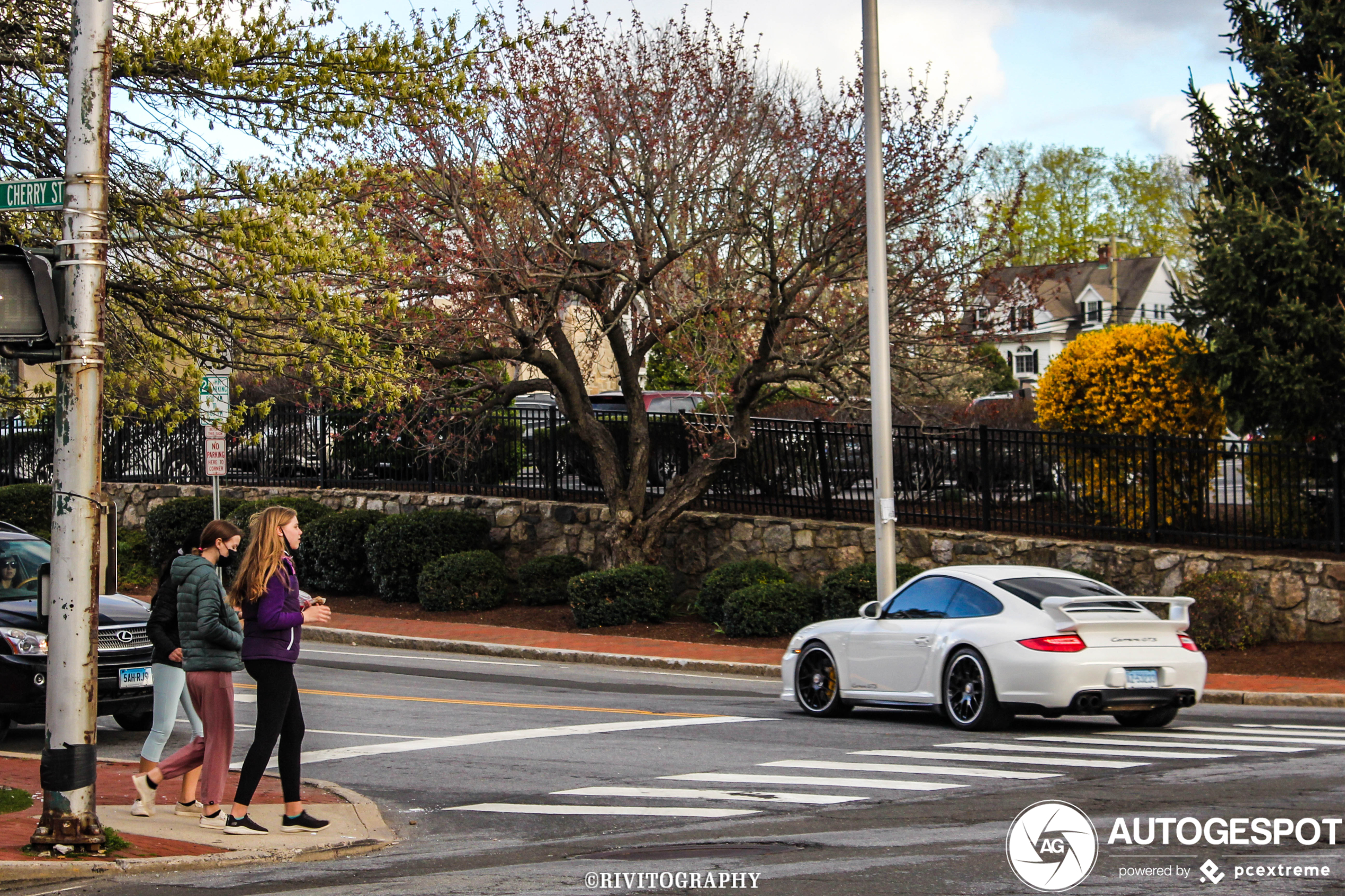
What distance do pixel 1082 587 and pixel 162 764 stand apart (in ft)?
25.9

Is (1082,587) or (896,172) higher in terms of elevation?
(896,172)

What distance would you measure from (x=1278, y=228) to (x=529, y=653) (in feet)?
35.9

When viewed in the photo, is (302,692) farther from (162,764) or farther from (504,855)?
(504,855)

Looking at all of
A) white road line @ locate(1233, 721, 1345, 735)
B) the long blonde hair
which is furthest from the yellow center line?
the long blonde hair

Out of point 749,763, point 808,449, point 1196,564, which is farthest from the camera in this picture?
point 808,449

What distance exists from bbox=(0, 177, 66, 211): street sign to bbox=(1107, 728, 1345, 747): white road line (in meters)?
8.98

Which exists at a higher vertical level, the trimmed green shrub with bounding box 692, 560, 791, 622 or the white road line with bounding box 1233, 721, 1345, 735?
the trimmed green shrub with bounding box 692, 560, 791, 622

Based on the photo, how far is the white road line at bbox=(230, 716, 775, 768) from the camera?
11391mm

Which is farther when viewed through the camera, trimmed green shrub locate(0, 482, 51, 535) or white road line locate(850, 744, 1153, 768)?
trimmed green shrub locate(0, 482, 51, 535)

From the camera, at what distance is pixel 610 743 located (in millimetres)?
11648

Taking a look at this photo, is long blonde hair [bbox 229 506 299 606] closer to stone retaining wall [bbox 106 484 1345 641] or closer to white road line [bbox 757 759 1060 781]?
white road line [bbox 757 759 1060 781]

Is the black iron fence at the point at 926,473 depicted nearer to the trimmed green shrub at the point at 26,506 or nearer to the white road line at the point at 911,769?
the trimmed green shrub at the point at 26,506

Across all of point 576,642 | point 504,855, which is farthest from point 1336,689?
point 504,855

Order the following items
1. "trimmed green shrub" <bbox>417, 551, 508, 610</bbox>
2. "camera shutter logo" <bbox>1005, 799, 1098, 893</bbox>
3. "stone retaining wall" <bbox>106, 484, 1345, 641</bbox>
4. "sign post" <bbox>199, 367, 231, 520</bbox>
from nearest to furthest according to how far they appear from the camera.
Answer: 1. "camera shutter logo" <bbox>1005, 799, 1098, 893</bbox>
2. "sign post" <bbox>199, 367, 231, 520</bbox>
3. "stone retaining wall" <bbox>106, 484, 1345, 641</bbox>
4. "trimmed green shrub" <bbox>417, 551, 508, 610</bbox>
